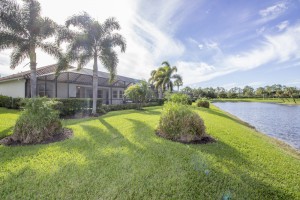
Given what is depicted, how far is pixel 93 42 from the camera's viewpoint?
15.2 m

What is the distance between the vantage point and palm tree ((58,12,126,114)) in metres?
14.7

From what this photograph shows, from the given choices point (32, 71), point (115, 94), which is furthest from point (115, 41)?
point (115, 94)

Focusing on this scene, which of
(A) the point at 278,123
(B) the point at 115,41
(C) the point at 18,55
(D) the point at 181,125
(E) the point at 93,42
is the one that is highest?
(B) the point at 115,41

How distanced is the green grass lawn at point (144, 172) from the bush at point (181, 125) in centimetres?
70

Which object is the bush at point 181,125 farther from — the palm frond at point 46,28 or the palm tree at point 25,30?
the palm frond at point 46,28

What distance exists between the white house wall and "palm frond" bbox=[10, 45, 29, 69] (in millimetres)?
2599

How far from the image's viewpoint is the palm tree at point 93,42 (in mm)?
14727

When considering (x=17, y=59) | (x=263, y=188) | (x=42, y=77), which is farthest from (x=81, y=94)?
(x=263, y=188)

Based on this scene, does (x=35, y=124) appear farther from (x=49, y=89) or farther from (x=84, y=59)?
(x=49, y=89)

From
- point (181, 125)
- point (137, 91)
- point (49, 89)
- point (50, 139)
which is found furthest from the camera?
point (49, 89)

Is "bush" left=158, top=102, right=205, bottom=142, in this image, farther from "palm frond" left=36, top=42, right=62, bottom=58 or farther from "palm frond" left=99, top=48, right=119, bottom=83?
"palm frond" left=36, top=42, right=62, bottom=58

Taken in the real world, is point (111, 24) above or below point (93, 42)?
above

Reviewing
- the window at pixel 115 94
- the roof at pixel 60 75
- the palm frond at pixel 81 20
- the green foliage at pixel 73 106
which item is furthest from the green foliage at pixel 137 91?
the window at pixel 115 94

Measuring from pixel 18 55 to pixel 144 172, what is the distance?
16958 mm
